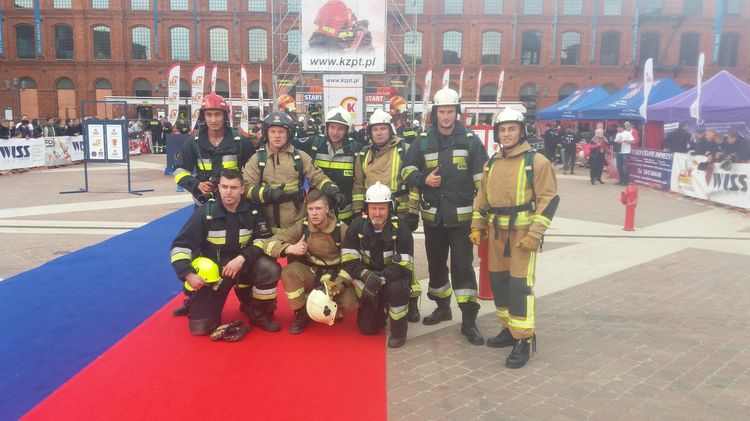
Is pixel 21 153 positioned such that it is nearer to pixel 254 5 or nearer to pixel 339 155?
pixel 339 155

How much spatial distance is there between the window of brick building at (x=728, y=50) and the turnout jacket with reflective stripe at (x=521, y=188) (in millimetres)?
53100

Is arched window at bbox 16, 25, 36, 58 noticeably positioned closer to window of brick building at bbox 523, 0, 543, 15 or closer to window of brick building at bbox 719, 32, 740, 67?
window of brick building at bbox 523, 0, 543, 15

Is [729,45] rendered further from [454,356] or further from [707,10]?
[454,356]

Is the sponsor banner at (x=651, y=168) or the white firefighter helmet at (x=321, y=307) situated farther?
the sponsor banner at (x=651, y=168)

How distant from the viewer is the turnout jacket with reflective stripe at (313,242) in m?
5.36

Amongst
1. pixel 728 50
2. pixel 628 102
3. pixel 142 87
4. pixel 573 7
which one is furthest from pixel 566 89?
pixel 142 87

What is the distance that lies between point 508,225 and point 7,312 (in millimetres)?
4674

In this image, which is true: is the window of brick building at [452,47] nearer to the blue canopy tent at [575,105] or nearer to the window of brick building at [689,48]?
the window of brick building at [689,48]

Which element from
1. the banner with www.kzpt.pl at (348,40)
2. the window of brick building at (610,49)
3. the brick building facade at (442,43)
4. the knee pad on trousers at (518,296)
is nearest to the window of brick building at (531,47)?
the brick building facade at (442,43)

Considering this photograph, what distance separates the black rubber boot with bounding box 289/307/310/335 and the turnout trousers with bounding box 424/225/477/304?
1.23 metres

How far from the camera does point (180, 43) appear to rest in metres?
48.2

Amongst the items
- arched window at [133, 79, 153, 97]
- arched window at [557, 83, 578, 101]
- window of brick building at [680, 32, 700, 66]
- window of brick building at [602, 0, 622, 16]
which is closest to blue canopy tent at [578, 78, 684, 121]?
arched window at [557, 83, 578, 101]

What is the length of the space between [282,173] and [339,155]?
705 millimetres

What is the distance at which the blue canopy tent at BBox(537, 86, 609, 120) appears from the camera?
26663 mm
